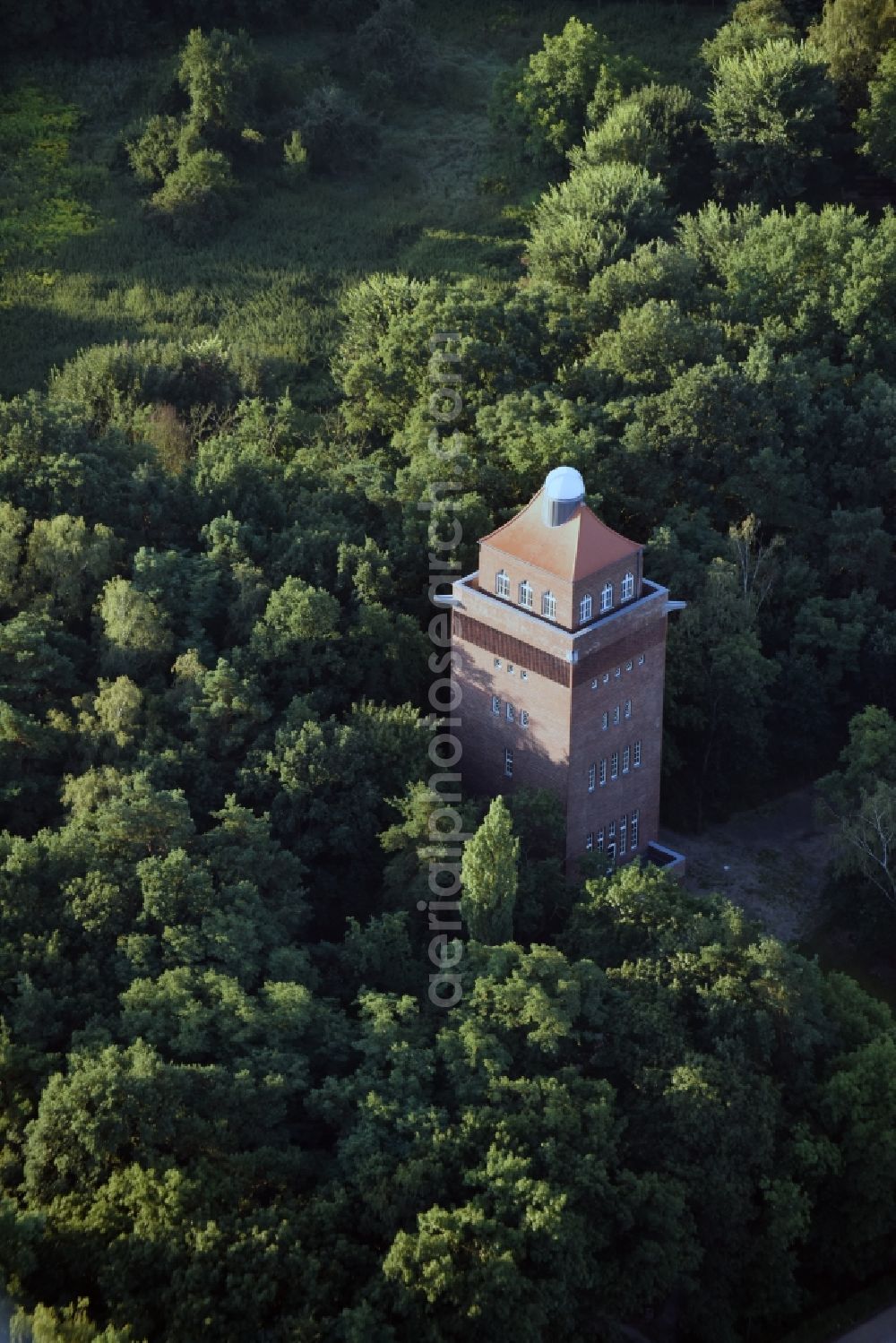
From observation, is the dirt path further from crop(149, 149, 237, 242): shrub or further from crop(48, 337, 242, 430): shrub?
crop(149, 149, 237, 242): shrub

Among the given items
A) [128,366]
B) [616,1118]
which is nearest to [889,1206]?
[616,1118]

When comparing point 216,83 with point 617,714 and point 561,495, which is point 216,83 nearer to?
point 561,495

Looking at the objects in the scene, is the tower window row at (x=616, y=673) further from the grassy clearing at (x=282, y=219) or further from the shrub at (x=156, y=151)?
the shrub at (x=156, y=151)

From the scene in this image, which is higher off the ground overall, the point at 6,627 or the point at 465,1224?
the point at 6,627

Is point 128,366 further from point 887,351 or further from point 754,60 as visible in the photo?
point 754,60

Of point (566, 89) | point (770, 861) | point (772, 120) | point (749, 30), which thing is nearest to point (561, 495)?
point (770, 861)

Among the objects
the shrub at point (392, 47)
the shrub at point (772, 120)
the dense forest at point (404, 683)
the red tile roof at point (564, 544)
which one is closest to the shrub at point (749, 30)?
the dense forest at point (404, 683)

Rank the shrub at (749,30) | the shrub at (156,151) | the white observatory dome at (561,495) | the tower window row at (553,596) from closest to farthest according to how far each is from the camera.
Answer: the white observatory dome at (561,495) < the tower window row at (553,596) < the shrub at (156,151) < the shrub at (749,30)
